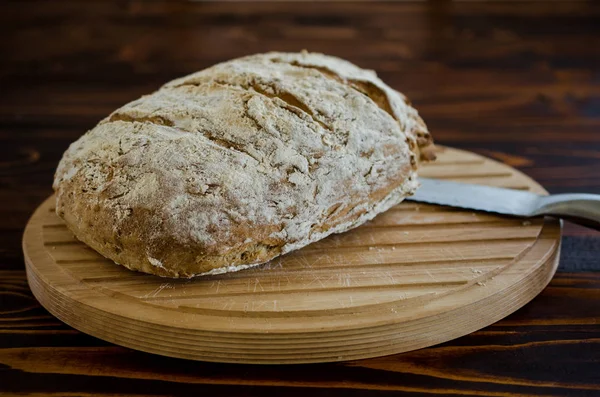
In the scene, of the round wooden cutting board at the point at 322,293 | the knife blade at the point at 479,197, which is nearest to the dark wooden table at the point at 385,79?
the round wooden cutting board at the point at 322,293

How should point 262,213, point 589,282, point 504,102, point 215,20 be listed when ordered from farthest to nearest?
1. point 215,20
2. point 504,102
3. point 589,282
4. point 262,213

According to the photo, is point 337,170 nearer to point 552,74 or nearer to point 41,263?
point 41,263

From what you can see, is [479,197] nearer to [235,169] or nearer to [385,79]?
[235,169]

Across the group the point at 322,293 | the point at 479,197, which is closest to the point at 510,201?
the point at 479,197

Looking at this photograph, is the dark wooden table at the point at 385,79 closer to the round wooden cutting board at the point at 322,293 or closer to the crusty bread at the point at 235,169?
the round wooden cutting board at the point at 322,293

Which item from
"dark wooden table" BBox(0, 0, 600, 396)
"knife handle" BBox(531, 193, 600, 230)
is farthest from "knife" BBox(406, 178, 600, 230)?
"dark wooden table" BBox(0, 0, 600, 396)

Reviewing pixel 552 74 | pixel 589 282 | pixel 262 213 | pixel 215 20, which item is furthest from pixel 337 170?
pixel 215 20
